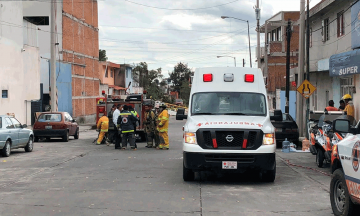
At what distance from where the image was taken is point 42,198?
962 cm

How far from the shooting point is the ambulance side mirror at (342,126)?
24.3 feet

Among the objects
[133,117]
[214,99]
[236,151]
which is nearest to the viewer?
[236,151]

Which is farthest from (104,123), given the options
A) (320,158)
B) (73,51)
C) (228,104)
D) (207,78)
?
(73,51)

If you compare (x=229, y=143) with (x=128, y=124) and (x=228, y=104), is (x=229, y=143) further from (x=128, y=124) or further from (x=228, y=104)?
(x=128, y=124)

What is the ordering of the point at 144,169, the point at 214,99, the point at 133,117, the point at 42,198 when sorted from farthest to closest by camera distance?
the point at 133,117 → the point at 144,169 → the point at 214,99 → the point at 42,198

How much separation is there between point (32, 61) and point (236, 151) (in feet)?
95.9

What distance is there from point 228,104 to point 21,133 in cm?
996

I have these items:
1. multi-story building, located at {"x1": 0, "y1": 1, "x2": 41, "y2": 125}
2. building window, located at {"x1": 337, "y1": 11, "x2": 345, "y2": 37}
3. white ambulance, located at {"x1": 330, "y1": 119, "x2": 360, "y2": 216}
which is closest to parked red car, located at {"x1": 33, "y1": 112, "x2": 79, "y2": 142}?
multi-story building, located at {"x1": 0, "y1": 1, "x2": 41, "y2": 125}

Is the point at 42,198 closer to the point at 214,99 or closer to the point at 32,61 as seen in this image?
the point at 214,99

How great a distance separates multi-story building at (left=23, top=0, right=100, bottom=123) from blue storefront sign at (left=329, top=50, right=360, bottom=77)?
27348mm

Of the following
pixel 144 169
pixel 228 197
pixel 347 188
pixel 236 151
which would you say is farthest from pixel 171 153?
pixel 347 188

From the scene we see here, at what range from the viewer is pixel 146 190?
10.5 meters

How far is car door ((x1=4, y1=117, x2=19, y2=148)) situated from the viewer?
716 inches

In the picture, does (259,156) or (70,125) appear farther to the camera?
(70,125)
